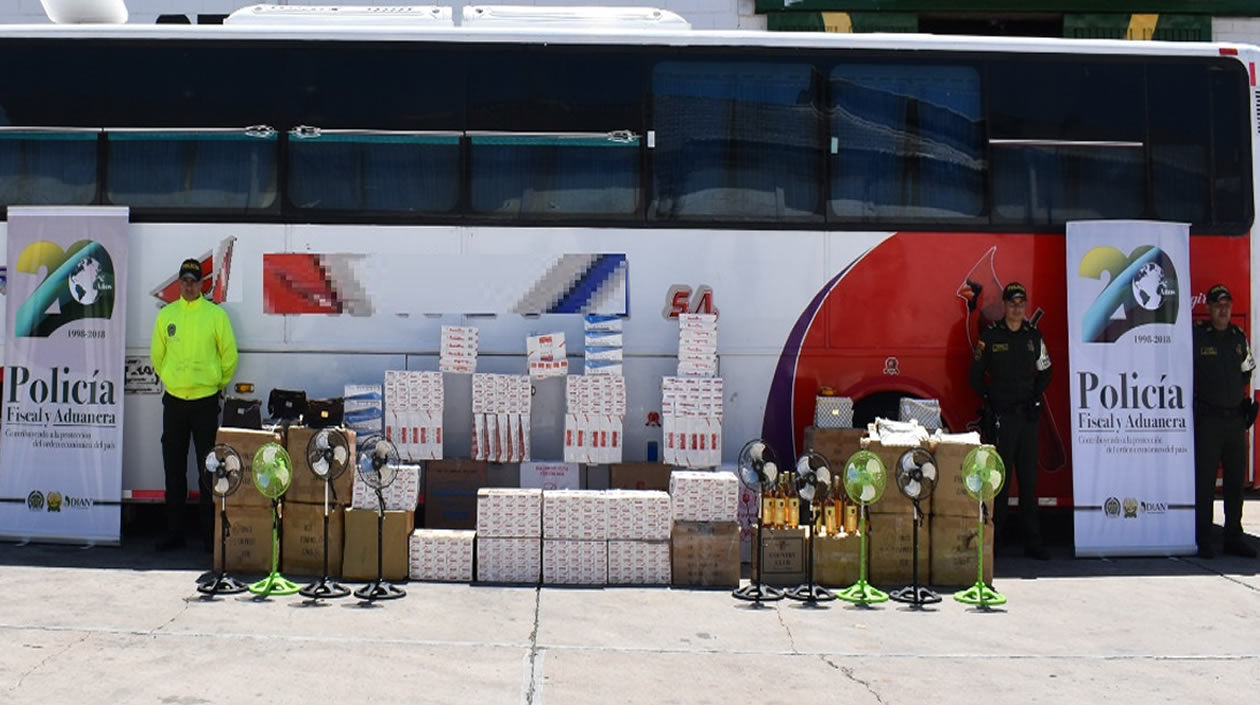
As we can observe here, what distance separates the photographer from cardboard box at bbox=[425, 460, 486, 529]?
954 cm

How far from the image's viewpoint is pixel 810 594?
27.4 ft

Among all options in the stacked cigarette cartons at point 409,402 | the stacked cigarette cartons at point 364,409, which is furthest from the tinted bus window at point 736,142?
the stacked cigarette cartons at point 364,409

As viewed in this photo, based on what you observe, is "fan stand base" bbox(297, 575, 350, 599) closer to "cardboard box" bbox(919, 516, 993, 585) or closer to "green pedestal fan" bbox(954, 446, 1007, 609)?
"cardboard box" bbox(919, 516, 993, 585)

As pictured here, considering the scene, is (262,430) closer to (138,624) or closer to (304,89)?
(138,624)

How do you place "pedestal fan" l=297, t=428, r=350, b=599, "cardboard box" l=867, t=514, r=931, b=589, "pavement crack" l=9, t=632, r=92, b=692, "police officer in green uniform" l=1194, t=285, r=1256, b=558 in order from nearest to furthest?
1. "pavement crack" l=9, t=632, r=92, b=692
2. "pedestal fan" l=297, t=428, r=350, b=599
3. "cardboard box" l=867, t=514, r=931, b=589
4. "police officer in green uniform" l=1194, t=285, r=1256, b=558

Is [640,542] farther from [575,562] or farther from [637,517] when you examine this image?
[575,562]

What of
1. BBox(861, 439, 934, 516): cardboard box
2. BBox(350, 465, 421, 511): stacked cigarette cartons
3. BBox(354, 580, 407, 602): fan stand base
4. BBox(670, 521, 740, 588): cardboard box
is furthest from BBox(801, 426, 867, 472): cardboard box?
BBox(354, 580, 407, 602): fan stand base

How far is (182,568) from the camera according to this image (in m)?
9.09

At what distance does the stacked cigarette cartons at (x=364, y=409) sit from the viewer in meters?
9.52

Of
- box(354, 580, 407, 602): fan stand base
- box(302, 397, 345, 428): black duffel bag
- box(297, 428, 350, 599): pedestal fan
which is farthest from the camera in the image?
box(302, 397, 345, 428): black duffel bag

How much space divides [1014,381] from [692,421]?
8.58ft

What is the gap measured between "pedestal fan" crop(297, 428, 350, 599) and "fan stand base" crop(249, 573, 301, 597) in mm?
117

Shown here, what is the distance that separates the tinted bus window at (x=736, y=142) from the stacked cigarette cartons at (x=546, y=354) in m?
1.31

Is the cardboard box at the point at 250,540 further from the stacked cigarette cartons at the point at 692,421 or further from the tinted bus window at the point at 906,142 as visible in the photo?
the tinted bus window at the point at 906,142
